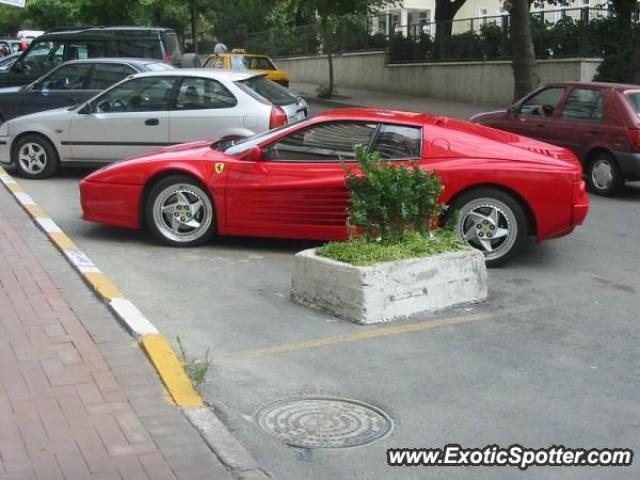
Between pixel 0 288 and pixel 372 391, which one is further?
pixel 0 288

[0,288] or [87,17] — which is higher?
[87,17]

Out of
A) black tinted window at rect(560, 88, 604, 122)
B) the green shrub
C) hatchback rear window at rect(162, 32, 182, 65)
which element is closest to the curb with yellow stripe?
the green shrub

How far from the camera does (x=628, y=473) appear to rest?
424 centimetres

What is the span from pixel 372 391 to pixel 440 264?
175 centimetres

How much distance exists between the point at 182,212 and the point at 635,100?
702 centimetres

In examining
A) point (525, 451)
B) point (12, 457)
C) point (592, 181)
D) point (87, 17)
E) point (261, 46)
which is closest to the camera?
point (12, 457)

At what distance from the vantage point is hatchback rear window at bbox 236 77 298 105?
12085 mm

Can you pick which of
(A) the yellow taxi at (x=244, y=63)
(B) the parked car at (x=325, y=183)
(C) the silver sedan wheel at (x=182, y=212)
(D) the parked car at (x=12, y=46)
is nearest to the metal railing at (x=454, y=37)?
(A) the yellow taxi at (x=244, y=63)

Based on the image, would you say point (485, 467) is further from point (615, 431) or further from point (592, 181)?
point (592, 181)

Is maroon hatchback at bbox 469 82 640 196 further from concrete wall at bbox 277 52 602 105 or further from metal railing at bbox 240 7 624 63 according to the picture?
metal railing at bbox 240 7 624 63

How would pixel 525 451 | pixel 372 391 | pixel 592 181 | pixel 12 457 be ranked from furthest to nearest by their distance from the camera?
pixel 592 181
pixel 372 391
pixel 525 451
pixel 12 457

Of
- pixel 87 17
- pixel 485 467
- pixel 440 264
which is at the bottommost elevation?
pixel 485 467

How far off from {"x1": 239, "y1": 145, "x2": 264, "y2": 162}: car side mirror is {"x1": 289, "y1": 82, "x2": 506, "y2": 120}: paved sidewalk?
51.5 ft

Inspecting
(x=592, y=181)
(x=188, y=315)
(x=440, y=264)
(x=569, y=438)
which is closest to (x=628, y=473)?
(x=569, y=438)
